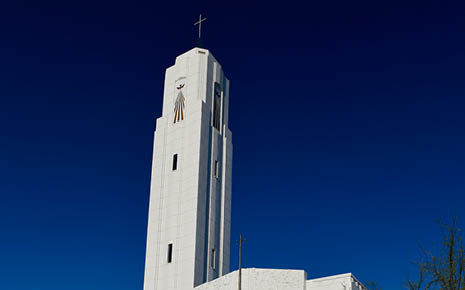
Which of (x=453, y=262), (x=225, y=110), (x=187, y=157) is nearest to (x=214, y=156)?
(x=187, y=157)

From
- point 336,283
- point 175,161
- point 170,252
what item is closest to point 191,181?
point 175,161

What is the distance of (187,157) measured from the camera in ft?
177

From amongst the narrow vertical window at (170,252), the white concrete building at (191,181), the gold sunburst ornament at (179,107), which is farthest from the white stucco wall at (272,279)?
the gold sunburst ornament at (179,107)

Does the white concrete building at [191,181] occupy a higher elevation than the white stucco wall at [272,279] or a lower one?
higher

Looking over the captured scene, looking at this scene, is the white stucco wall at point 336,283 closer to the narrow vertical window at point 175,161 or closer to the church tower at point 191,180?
the church tower at point 191,180

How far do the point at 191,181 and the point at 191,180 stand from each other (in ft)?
0.33

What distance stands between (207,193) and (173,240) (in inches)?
227

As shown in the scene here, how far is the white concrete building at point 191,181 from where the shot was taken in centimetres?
4972

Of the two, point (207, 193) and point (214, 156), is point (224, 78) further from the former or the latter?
point (207, 193)

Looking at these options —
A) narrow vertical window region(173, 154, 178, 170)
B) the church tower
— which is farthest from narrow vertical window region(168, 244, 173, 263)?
narrow vertical window region(173, 154, 178, 170)

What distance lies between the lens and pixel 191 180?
52.2 metres

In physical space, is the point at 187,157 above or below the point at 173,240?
above

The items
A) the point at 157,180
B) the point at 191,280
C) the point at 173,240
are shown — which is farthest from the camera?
the point at 157,180

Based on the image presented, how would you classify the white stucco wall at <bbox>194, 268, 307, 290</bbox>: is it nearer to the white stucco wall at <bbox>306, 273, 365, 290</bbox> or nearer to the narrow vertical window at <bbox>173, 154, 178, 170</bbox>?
the white stucco wall at <bbox>306, 273, 365, 290</bbox>
